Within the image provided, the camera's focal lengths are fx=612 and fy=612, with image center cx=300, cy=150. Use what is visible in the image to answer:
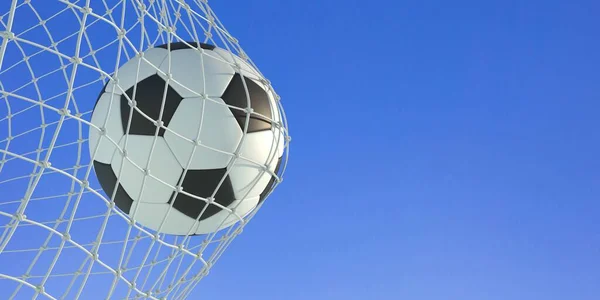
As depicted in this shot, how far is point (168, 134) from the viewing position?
3.19 meters

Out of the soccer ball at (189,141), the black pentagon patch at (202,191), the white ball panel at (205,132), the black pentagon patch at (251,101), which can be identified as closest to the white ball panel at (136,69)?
the soccer ball at (189,141)

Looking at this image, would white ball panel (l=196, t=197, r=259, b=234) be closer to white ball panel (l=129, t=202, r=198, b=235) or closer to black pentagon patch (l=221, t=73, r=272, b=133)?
white ball panel (l=129, t=202, r=198, b=235)

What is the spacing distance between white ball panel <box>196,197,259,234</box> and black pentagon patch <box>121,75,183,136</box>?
583mm

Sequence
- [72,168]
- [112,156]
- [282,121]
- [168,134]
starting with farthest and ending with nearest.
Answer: [72,168] < [282,121] < [112,156] < [168,134]

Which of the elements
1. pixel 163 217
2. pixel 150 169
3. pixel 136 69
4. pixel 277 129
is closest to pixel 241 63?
pixel 277 129

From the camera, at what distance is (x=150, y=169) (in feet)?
10.6

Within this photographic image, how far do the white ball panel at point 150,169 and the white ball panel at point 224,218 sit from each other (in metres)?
0.29

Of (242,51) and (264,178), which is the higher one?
(242,51)

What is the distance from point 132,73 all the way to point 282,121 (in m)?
0.92

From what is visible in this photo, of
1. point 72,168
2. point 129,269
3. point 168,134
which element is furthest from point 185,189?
point 72,168

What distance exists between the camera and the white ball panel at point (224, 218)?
346 centimetres

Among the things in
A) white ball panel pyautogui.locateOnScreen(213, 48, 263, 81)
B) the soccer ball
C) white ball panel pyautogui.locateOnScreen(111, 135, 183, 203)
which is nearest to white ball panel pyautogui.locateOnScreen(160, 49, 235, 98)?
the soccer ball

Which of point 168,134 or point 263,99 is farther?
point 263,99

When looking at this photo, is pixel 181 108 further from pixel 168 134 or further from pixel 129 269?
pixel 129 269
